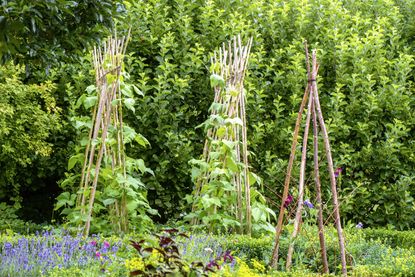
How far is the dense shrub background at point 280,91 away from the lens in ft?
26.7

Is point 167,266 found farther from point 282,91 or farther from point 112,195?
point 282,91

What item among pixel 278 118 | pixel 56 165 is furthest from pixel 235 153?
pixel 56 165

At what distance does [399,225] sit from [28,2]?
566cm

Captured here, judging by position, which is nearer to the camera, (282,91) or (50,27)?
(50,27)

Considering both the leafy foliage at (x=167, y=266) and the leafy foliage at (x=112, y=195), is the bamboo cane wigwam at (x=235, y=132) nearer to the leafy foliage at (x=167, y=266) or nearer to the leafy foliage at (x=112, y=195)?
the leafy foliage at (x=112, y=195)

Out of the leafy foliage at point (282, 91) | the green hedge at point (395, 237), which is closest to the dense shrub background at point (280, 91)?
the leafy foliage at point (282, 91)

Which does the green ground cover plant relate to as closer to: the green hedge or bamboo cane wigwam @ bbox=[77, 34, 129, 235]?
bamboo cane wigwam @ bbox=[77, 34, 129, 235]

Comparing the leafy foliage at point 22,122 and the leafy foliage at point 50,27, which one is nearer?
the leafy foliage at point 50,27

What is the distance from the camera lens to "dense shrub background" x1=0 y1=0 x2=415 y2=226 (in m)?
8.14

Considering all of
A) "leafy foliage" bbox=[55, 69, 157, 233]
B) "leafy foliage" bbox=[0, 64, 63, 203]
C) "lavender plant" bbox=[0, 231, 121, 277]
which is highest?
"leafy foliage" bbox=[0, 64, 63, 203]

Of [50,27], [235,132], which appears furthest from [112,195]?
[50,27]

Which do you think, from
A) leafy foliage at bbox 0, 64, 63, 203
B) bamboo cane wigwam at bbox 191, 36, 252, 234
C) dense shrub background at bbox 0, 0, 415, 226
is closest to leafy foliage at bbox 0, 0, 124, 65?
bamboo cane wigwam at bbox 191, 36, 252, 234

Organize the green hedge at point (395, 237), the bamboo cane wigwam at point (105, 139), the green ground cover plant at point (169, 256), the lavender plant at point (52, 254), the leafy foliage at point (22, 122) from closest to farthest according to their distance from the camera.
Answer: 1. the green ground cover plant at point (169, 256)
2. the lavender plant at point (52, 254)
3. the bamboo cane wigwam at point (105, 139)
4. the green hedge at point (395, 237)
5. the leafy foliage at point (22, 122)

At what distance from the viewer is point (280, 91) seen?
856cm
